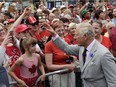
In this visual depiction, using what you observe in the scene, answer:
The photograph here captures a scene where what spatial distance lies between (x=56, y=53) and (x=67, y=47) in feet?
2.06

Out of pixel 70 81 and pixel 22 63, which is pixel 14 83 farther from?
pixel 70 81

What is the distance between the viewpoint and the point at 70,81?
21.8 feet

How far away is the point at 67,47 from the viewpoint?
19.3ft

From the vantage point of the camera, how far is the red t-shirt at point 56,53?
646 centimetres

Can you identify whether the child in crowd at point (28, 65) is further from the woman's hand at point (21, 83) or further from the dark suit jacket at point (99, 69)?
the dark suit jacket at point (99, 69)

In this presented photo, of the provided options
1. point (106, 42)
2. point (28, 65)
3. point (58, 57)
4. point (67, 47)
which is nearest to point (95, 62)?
point (67, 47)

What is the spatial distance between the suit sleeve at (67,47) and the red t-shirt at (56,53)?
52cm

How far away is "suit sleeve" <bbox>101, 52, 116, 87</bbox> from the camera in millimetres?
4711

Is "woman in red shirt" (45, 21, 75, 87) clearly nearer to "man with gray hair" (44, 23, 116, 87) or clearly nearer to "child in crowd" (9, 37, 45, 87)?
"child in crowd" (9, 37, 45, 87)

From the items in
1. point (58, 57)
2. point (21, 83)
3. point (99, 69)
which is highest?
point (99, 69)

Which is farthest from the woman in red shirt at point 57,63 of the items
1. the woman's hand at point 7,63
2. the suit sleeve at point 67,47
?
the woman's hand at point 7,63

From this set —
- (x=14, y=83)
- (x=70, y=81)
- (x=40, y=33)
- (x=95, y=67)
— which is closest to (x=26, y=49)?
(x=14, y=83)

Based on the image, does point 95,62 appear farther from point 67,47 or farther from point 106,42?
point 106,42

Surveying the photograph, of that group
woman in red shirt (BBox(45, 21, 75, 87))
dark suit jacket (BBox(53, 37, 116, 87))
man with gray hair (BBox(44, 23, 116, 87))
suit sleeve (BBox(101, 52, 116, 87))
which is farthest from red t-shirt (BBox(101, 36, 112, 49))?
suit sleeve (BBox(101, 52, 116, 87))
